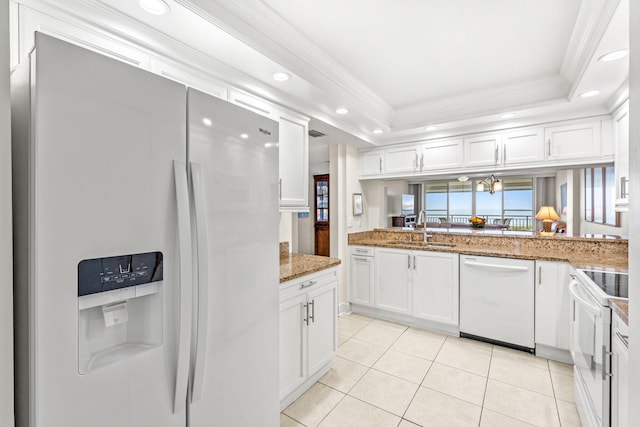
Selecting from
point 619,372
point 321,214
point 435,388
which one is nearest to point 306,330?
point 435,388

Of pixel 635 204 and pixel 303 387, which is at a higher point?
pixel 635 204

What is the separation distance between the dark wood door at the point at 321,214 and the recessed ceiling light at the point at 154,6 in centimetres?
549

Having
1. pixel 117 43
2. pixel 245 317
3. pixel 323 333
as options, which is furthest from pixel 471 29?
pixel 323 333

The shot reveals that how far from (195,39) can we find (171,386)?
1.70 m

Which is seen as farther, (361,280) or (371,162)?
(371,162)

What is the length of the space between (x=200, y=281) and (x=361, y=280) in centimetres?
300

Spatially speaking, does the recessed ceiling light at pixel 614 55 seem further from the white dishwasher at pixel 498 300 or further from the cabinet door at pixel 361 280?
the cabinet door at pixel 361 280

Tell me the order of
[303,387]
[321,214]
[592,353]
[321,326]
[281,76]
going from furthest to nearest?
[321,214]
[321,326]
[303,387]
[281,76]
[592,353]

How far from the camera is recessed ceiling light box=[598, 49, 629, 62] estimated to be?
1.81m

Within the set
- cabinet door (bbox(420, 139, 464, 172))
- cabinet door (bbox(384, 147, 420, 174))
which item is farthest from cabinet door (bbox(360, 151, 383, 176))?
cabinet door (bbox(420, 139, 464, 172))

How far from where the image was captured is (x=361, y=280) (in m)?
3.88

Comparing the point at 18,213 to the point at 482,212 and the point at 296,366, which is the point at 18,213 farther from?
the point at 482,212

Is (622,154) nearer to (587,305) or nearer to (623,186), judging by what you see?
(623,186)

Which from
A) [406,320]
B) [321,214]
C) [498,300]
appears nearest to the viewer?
[498,300]
